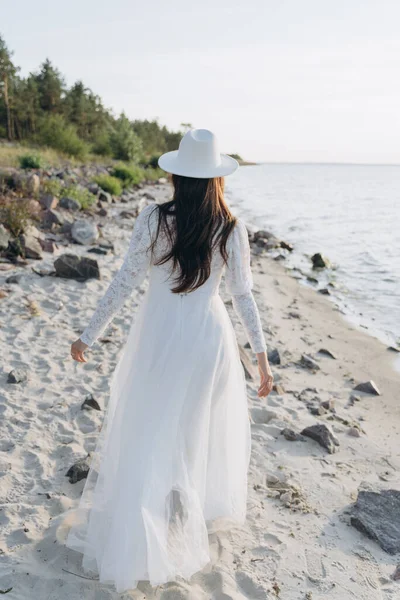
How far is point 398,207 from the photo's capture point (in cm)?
3312

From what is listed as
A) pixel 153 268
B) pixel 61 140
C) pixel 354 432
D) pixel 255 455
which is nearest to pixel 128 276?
pixel 153 268

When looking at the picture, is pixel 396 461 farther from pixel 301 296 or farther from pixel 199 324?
pixel 301 296

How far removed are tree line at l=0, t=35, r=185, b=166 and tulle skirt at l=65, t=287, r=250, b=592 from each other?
30915 millimetres

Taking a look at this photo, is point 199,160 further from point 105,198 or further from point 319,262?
point 105,198

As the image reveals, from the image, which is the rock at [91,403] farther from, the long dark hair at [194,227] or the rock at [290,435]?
the long dark hair at [194,227]

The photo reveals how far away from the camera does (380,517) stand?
340 centimetres

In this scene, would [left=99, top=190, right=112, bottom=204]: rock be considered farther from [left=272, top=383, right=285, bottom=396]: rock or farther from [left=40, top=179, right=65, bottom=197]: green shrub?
[left=272, top=383, right=285, bottom=396]: rock

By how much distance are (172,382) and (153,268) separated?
24.2 inches

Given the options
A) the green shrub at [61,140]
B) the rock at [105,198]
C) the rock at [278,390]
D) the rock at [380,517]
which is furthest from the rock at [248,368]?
the green shrub at [61,140]

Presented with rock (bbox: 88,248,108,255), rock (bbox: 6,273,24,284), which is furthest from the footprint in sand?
rock (bbox: 88,248,108,255)

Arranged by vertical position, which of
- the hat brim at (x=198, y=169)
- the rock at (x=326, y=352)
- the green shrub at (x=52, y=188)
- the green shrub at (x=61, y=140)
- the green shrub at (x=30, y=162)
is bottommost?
the rock at (x=326, y=352)

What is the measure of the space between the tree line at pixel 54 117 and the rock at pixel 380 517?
30907mm

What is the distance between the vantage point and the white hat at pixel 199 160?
100 inches

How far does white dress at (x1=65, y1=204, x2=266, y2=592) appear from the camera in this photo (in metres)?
2.48
